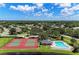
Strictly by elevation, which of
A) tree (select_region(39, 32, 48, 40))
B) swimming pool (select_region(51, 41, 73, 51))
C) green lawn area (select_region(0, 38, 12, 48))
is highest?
tree (select_region(39, 32, 48, 40))

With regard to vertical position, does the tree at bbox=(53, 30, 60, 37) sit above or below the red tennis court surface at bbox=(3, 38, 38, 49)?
above

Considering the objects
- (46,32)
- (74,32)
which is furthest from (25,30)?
(74,32)

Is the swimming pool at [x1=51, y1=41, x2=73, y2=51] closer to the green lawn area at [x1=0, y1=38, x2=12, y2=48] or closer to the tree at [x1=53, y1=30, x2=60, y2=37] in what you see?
the tree at [x1=53, y1=30, x2=60, y2=37]

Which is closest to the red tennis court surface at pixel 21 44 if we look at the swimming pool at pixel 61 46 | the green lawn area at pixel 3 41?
the green lawn area at pixel 3 41

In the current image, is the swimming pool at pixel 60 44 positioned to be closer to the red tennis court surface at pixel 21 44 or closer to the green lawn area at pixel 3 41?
the red tennis court surface at pixel 21 44

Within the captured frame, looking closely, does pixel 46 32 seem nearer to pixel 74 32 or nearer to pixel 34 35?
pixel 34 35

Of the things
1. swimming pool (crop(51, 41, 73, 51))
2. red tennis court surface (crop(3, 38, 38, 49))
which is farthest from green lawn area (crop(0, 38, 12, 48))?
swimming pool (crop(51, 41, 73, 51))

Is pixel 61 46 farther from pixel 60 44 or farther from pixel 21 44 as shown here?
pixel 21 44
